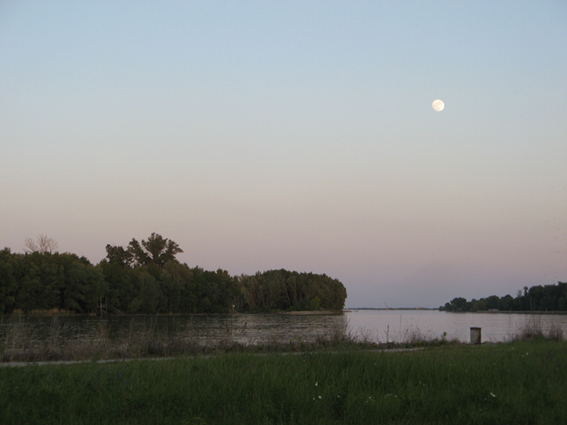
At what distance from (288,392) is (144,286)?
9745 centimetres

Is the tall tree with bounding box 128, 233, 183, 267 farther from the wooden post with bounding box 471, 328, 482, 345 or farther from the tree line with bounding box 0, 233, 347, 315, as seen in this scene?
the wooden post with bounding box 471, 328, 482, 345

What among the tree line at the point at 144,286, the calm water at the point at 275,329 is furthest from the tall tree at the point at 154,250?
the calm water at the point at 275,329

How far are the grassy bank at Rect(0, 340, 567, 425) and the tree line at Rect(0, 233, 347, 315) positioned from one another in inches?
2197

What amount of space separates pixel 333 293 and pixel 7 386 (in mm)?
160908

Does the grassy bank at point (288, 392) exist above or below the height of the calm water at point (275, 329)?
above

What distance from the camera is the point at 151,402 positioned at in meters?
8.34

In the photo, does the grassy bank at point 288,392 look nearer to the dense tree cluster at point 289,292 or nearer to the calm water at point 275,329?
the calm water at point 275,329

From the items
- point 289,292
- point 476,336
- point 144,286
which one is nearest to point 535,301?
point 289,292

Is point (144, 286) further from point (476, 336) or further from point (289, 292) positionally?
point (476, 336)

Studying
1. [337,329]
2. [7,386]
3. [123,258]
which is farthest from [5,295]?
[7,386]

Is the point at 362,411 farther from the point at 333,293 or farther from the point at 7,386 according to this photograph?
the point at 333,293

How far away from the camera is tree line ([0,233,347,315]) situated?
8069 cm

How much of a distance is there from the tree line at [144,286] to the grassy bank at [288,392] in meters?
55.8

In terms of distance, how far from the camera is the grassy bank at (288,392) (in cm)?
803
